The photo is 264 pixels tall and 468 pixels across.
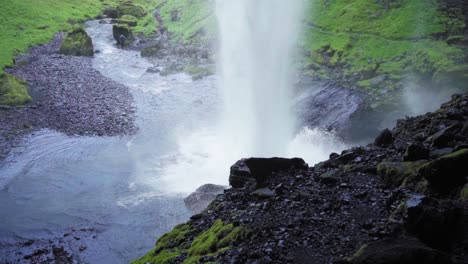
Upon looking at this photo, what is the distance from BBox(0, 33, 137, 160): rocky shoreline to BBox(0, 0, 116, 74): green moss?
693 cm

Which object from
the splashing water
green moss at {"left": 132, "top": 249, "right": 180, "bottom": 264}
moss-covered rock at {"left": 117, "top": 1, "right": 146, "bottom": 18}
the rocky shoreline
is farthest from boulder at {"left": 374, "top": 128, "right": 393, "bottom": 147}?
moss-covered rock at {"left": 117, "top": 1, "right": 146, "bottom": 18}

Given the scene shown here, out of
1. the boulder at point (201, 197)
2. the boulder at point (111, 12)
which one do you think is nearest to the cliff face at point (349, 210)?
the boulder at point (201, 197)

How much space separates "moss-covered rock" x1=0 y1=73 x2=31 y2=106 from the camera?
5097 centimetres

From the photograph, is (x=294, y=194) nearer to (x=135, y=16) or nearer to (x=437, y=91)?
(x=437, y=91)

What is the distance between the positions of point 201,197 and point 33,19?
86.4 m

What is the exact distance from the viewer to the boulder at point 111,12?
372ft

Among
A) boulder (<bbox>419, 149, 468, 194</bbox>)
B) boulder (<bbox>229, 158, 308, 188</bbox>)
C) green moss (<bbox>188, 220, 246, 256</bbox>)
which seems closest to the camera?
boulder (<bbox>419, 149, 468, 194</bbox>)

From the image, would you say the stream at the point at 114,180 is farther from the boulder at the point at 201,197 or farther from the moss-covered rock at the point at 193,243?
the moss-covered rock at the point at 193,243

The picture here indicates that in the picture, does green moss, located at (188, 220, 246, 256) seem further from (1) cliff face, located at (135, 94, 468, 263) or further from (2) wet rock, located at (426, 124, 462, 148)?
(2) wet rock, located at (426, 124, 462, 148)

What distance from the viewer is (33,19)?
95.6 meters

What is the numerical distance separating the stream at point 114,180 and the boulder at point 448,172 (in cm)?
1840

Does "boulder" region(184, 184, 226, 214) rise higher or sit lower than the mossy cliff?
lower

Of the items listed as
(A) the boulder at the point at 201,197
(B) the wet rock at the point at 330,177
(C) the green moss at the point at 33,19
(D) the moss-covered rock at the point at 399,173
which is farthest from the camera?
(C) the green moss at the point at 33,19

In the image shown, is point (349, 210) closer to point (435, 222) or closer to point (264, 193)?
point (435, 222)
